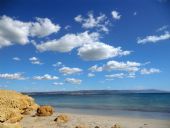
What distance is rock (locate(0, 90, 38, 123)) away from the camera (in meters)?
8.68

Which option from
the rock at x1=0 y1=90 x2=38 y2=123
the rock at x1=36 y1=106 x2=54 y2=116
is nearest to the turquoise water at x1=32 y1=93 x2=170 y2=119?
the rock at x1=36 y1=106 x2=54 y2=116

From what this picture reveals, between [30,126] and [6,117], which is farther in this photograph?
[30,126]

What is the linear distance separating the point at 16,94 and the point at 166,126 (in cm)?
1243

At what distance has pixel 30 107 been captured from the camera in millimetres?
10359

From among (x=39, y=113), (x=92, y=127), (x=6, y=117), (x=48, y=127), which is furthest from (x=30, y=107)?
(x=39, y=113)

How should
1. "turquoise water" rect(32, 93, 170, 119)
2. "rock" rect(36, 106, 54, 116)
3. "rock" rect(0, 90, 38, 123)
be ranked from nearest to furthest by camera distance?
1. "rock" rect(0, 90, 38, 123)
2. "rock" rect(36, 106, 54, 116)
3. "turquoise water" rect(32, 93, 170, 119)

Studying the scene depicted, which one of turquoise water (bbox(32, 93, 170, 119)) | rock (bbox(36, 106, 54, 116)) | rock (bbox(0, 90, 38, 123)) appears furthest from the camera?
turquoise water (bbox(32, 93, 170, 119))

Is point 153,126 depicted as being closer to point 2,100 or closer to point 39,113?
point 39,113

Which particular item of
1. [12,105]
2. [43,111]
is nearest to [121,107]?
[43,111]

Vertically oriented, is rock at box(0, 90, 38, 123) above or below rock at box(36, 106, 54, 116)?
above

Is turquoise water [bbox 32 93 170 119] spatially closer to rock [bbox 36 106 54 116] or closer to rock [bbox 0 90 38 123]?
rock [bbox 36 106 54 116]

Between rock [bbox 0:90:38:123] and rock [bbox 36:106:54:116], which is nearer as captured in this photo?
rock [bbox 0:90:38:123]

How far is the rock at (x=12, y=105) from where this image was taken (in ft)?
28.5

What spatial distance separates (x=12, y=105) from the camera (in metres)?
9.55
